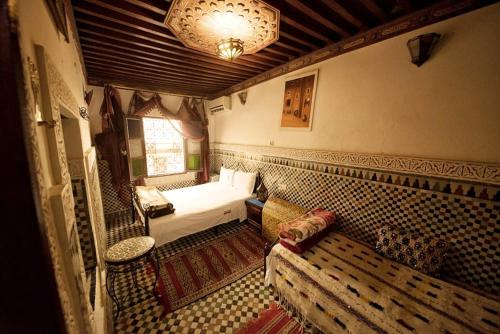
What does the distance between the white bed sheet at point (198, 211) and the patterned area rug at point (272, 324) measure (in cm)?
159

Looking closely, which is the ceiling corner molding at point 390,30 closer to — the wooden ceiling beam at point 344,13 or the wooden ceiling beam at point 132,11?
the wooden ceiling beam at point 344,13

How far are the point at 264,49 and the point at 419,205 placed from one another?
269 centimetres

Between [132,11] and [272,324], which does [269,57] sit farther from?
[272,324]

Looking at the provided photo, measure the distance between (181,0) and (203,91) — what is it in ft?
11.8

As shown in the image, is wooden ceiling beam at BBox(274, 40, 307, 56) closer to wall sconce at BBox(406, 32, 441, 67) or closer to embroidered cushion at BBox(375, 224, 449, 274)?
wall sconce at BBox(406, 32, 441, 67)

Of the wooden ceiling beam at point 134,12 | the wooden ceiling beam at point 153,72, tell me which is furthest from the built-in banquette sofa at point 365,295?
the wooden ceiling beam at point 153,72

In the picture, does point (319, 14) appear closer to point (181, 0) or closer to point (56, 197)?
point (181, 0)

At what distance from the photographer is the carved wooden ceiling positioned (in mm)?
1760

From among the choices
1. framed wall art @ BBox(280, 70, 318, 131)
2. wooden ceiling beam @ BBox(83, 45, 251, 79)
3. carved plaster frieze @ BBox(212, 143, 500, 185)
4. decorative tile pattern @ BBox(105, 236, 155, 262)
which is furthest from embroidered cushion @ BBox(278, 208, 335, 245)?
wooden ceiling beam @ BBox(83, 45, 251, 79)

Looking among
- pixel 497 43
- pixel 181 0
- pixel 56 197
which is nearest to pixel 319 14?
pixel 181 0


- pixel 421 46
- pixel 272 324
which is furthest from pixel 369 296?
pixel 421 46

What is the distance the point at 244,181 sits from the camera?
4102 millimetres

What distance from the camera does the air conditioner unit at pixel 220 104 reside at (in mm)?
4695

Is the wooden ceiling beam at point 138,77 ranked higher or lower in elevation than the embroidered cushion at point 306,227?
higher
